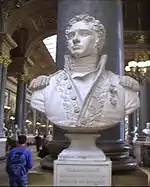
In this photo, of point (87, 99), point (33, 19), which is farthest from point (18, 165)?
point (33, 19)

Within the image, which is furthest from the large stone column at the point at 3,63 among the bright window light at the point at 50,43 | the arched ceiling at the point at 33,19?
the bright window light at the point at 50,43

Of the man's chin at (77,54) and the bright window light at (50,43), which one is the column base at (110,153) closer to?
the man's chin at (77,54)

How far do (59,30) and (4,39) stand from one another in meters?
8.84

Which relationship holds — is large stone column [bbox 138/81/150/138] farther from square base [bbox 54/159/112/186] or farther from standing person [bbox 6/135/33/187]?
square base [bbox 54/159/112/186]

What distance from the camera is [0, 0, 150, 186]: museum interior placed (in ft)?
12.0

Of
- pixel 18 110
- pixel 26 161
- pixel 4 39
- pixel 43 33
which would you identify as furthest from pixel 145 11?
pixel 26 161

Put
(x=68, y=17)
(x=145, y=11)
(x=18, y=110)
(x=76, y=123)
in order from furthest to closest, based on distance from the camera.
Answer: (x=18, y=110) → (x=145, y=11) → (x=68, y=17) → (x=76, y=123)

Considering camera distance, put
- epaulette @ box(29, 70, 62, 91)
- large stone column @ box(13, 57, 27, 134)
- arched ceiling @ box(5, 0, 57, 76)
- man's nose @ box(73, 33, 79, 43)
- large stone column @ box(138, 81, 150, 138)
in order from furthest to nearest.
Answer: large stone column @ box(13, 57, 27, 134) < arched ceiling @ box(5, 0, 57, 76) < large stone column @ box(138, 81, 150, 138) < epaulette @ box(29, 70, 62, 91) < man's nose @ box(73, 33, 79, 43)

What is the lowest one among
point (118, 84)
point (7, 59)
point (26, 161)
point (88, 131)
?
point (26, 161)

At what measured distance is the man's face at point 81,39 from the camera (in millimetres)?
2945

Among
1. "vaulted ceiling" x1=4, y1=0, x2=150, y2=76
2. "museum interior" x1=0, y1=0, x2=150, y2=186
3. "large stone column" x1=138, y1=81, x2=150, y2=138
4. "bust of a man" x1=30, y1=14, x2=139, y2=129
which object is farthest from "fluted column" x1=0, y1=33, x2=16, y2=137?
"bust of a man" x1=30, y1=14, x2=139, y2=129

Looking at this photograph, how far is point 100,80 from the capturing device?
117 inches

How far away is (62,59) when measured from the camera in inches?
160

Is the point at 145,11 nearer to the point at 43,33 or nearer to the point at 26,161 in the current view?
the point at 43,33
